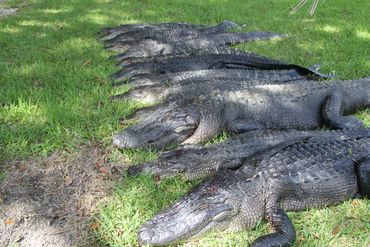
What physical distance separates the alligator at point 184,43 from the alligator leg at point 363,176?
4002 millimetres

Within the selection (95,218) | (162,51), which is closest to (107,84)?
(162,51)

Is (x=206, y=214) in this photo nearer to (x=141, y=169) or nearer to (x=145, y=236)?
(x=145, y=236)

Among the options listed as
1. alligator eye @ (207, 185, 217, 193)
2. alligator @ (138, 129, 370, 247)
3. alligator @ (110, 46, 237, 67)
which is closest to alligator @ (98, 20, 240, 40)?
alligator @ (110, 46, 237, 67)

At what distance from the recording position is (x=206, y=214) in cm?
306

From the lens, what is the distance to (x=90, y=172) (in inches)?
147

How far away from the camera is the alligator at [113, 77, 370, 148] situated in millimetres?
4324

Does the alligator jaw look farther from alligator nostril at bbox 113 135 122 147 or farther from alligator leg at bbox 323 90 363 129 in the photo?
alligator leg at bbox 323 90 363 129

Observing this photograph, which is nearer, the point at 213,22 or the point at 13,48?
the point at 13,48

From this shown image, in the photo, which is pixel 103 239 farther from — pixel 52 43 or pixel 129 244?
pixel 52 43

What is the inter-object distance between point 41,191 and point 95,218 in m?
0.61

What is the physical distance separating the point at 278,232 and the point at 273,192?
14.6 inches

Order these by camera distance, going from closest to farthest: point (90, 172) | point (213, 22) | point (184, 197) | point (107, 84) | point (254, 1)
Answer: point (184, 197) < point (90, 172) < point (107, 84) < point (213, 22) < point (254, 1)

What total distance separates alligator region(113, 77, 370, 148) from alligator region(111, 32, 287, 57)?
7.28 feet

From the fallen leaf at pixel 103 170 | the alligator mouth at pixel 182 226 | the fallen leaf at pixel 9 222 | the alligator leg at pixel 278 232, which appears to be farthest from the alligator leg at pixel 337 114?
the fallen leaf at pixel 9 222
